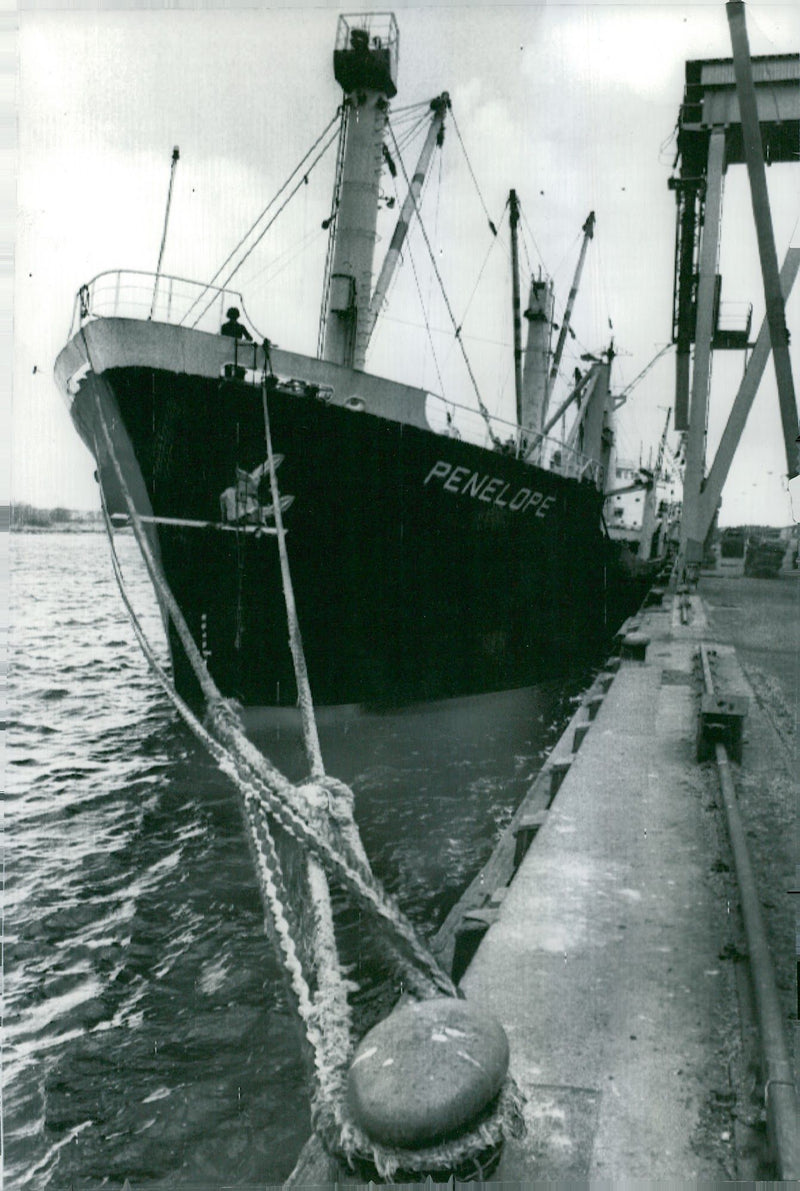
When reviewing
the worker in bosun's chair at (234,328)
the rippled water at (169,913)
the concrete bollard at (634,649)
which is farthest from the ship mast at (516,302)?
the worker in bosun's chair at (234,328)

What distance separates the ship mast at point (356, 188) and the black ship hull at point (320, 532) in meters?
2.52

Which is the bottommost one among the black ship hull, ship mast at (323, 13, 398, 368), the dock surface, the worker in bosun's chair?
the dock surface

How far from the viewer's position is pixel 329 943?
139 inches

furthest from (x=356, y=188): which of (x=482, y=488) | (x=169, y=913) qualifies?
(x=169, y=913)

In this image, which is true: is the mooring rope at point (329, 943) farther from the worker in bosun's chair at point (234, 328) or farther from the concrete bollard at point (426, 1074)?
the worker in bosun's chair at point (234, 328)

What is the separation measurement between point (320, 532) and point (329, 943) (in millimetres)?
6409

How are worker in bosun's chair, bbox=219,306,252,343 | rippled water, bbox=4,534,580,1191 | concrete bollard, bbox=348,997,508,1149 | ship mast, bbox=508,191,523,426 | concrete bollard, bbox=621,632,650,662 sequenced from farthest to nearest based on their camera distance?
ship mast, bbox=508,191,523,426 → concrete bollard, bbox=621,632,650,662 → worker in bosun's chair, bbox=219,306,252,343 → rippled water, bbox=4,534,580,1191 → concrete bollard, bbox=348,997,508,1149

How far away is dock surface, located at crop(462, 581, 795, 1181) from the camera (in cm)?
257

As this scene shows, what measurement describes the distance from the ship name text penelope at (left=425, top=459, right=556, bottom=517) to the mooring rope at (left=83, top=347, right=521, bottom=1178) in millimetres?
4910

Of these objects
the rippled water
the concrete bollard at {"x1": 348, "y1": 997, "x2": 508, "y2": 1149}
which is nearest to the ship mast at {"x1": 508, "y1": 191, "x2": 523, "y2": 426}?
the rippled water

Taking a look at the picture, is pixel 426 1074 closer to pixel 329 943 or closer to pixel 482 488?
pixel 329 943

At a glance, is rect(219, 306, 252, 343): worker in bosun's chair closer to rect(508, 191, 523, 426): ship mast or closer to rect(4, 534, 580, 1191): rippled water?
rect(4, 534, 580, 1191): rippled water

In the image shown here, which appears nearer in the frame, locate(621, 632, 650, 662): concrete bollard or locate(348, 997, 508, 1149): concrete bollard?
locate(348, 997, 508, 1149): concrete bollard

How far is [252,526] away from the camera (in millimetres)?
A: 9305
